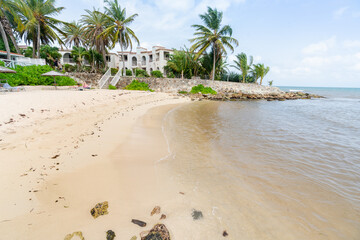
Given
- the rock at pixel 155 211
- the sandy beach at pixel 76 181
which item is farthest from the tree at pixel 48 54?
the rock at pixel 155 211

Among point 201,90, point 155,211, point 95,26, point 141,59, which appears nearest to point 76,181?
point 155,211

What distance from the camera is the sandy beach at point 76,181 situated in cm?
203

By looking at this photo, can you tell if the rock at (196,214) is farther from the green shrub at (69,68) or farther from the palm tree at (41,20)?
the green shrub at (69,68)

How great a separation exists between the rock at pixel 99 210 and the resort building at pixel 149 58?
38120 millimetres

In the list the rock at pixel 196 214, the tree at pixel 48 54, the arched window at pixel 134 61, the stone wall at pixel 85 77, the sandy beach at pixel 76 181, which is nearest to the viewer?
the sandy beach at pixel 76 181

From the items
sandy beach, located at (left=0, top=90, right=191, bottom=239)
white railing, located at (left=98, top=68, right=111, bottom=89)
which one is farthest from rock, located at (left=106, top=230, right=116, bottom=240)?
white railing, located at (left=98, top=68, right=111, bottom=89)

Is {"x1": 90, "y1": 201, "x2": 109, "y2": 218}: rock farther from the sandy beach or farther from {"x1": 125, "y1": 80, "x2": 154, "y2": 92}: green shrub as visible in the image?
{"x1": 125, "y1": 80, "x2": 154, "y2": 92}: green shrub

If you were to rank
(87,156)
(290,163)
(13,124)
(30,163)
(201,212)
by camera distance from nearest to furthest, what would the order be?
1. (201,212)
2. (30,163)
3. (87,156)
4. (290,163)
5. (13,124)

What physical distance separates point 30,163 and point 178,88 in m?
23.6

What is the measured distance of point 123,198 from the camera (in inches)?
101

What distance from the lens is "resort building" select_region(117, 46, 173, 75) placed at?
126 ft

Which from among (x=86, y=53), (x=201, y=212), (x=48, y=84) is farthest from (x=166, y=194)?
(x=86, y=53)

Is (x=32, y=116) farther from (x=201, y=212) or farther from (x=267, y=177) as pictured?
(x=267, y=177)

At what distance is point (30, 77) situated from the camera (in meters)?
16.2
